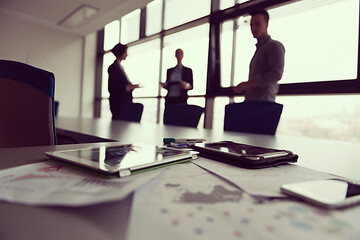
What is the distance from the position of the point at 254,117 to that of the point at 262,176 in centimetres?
139

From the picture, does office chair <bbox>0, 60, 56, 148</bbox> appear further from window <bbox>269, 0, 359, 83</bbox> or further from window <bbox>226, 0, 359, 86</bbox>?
window <bbox>269, 0, 359, 83</bbox>

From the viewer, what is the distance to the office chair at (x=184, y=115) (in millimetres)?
2270

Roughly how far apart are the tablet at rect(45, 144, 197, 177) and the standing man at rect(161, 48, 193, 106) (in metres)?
2.93

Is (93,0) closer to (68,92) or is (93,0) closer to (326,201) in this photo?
(68,92)

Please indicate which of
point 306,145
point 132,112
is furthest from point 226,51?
point 306,145

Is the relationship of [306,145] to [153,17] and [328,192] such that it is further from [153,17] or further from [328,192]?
[153,17]

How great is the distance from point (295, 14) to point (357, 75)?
111cm

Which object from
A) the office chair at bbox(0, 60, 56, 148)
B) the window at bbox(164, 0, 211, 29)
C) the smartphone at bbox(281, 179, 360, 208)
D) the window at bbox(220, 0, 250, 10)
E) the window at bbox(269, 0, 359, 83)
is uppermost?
the window at bbox(164, 0, 211, 29)

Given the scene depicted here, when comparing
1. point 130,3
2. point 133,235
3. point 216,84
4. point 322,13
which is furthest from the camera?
point 130,3

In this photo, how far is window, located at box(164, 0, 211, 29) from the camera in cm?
427

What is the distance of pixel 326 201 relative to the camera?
292 millimetres

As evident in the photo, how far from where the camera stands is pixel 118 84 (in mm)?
3613

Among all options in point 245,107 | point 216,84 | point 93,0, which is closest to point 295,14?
point 216,84

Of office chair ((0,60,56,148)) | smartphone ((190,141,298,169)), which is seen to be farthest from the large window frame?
office chair ((0,60,56,148))
